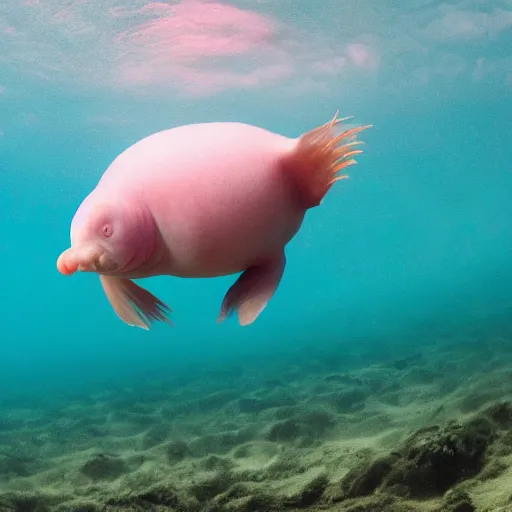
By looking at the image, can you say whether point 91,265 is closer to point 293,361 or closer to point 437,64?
point 293,361

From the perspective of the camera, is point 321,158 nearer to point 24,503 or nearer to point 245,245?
point 245,245

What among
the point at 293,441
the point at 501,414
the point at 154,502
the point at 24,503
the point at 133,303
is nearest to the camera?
the point at 133,303

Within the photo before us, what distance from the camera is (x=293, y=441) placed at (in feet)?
14.1

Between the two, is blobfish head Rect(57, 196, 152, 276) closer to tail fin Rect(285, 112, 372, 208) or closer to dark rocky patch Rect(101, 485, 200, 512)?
tail fin Rect(285, 112, 372, 208)

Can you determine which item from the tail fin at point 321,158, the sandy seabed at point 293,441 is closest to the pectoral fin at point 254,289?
the tail fin at point 321,158

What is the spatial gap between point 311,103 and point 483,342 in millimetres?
15000

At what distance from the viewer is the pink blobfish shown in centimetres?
73

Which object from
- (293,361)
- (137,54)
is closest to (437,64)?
(137,54)

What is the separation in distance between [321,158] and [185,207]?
24 centimetres

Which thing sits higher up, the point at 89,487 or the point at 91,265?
the point at 91,265

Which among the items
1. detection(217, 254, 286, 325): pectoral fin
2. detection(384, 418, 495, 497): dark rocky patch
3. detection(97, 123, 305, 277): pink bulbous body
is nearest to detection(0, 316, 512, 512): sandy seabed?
detection(384, 418, 495, 497): dark rocky patch

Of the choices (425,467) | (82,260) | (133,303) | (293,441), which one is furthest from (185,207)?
(293,441)

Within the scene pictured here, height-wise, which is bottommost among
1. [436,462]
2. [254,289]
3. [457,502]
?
[457,502]

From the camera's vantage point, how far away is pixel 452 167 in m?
47.6
